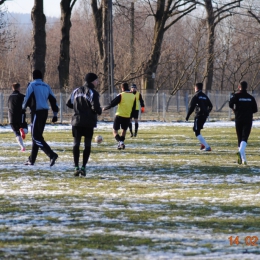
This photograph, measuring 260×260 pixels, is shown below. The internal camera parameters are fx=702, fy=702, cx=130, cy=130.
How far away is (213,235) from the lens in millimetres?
7016

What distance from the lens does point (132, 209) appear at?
341 inches

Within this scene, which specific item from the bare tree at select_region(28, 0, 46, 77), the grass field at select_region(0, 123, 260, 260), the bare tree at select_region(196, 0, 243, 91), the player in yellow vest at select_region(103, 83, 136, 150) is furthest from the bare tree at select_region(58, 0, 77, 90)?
the grass field at select_region(0, 123, 260, 260)

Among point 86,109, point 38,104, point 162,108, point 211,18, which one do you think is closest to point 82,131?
point 86,109

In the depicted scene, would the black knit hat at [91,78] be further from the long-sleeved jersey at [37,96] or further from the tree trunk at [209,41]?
the tree trunk at [209,41]

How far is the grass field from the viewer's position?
21.0 feet

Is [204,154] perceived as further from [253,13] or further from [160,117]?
[253,13]

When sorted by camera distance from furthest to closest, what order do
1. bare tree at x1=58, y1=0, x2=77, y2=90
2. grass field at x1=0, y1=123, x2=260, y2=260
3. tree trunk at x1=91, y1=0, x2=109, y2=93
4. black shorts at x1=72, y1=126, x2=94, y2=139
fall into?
tree trunk at x1=91, y1=0, x2=109, y2=93, bare tree at x1=58, y1=0, x2=77, y2=90, black shorts at x1=72, y1=126, x2=94, y2=139, grass field at x1=0, y1=123, x2=260, y2=260

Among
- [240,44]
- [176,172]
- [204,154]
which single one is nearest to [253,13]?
[240,44]

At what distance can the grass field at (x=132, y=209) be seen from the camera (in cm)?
641

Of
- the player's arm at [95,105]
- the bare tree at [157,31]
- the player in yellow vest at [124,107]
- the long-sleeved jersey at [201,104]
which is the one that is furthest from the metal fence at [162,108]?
the player's arm at [95,105]

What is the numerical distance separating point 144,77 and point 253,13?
13836 millimetres

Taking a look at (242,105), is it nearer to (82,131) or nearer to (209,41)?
(82,131)

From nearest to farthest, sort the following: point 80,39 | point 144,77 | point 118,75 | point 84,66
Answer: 1. point 144,77
2. point 118,75
3. point 84,66
4. point 80,39

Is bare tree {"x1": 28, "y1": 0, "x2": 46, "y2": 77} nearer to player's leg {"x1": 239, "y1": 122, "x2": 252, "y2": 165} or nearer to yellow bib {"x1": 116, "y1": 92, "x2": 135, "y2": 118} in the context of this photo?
yellow bib {"x1": 116, "y1": 92, "x2": 135, "y2": 118}
